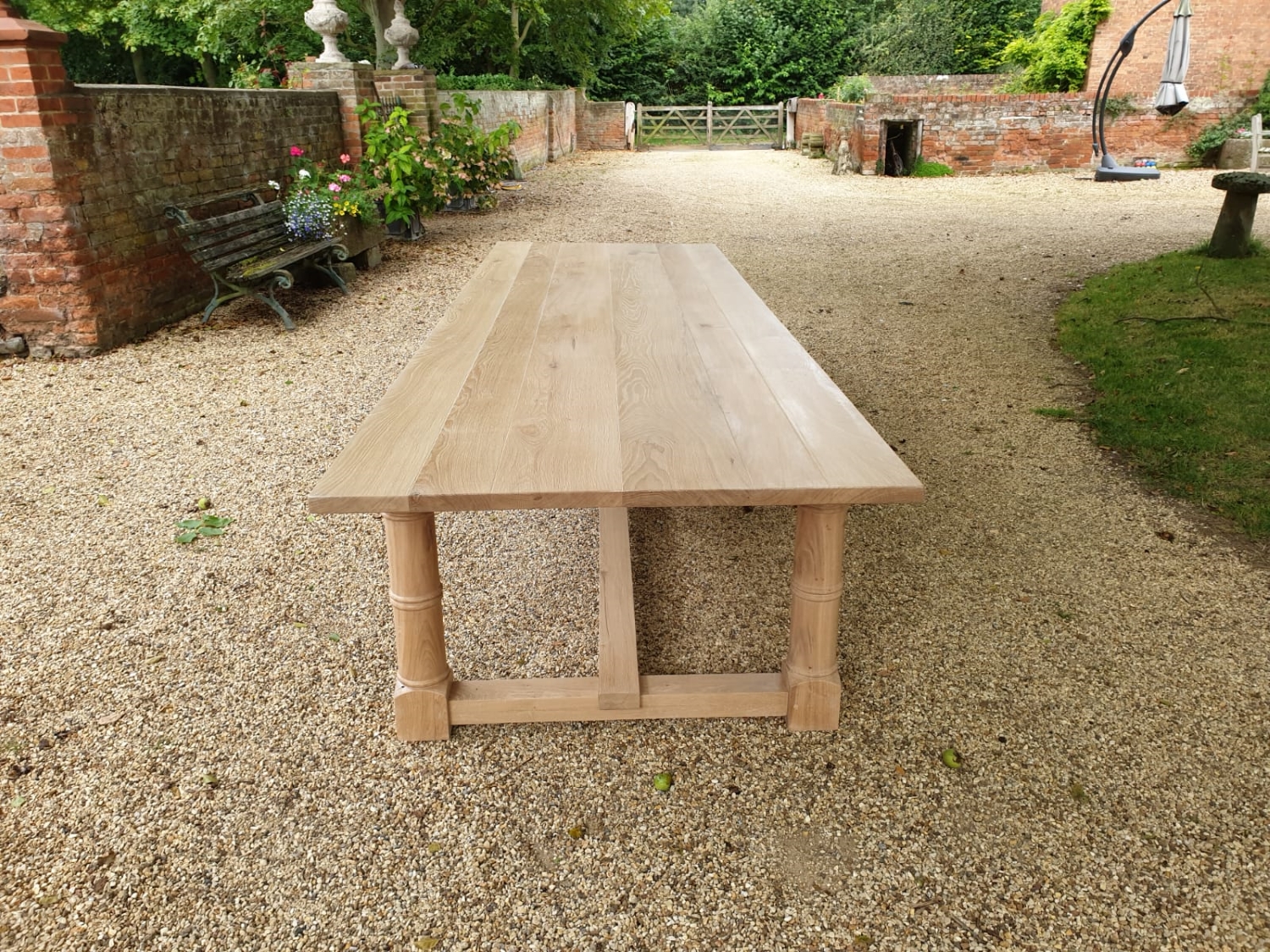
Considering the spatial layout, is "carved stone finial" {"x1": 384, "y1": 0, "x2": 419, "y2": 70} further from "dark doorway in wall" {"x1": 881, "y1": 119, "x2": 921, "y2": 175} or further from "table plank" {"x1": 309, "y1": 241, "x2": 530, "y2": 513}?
"table plank" {"x1": 309, "y1": 241, "x2": 530, "y2": 513}

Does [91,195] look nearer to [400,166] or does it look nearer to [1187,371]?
[400,166]

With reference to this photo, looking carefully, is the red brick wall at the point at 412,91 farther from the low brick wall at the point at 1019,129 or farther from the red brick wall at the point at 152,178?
the low brick wall at the point at 1019,129

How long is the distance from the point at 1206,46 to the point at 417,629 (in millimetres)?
17041

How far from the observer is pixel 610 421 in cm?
203

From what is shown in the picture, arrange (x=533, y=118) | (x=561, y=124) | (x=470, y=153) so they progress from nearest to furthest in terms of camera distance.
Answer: (x=470, y=153)
(x=533, y=118)
(x=561, y=124)

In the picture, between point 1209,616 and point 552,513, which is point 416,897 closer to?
point 552,513

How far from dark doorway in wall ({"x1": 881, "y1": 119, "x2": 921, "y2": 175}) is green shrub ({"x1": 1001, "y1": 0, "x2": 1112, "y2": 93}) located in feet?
12.6

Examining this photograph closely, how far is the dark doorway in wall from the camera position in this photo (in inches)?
518

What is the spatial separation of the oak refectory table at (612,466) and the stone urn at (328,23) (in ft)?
21.9

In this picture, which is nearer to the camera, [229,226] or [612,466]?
[612,466]

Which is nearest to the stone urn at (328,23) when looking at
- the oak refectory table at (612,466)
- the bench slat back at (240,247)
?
the bench slat back at (240,247)

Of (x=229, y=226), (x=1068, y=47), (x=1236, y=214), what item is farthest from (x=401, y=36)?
(x=1068, y=47)

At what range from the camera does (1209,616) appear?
2.59 meters

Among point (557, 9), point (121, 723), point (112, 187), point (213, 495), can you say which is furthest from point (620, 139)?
point (121, 723)
